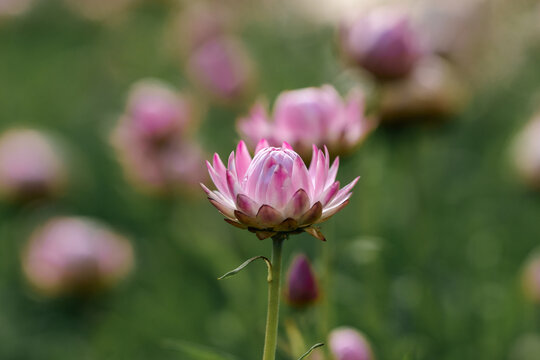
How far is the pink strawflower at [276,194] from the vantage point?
2.09 ft

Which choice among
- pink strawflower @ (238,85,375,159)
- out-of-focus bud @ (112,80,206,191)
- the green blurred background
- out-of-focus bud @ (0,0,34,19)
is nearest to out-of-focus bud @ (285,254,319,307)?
the green blurred background

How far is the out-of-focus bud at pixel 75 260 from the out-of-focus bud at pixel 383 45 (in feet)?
2.38

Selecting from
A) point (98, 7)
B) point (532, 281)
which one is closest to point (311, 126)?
point (532, 281)

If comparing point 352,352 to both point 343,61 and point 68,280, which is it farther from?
point 68,280

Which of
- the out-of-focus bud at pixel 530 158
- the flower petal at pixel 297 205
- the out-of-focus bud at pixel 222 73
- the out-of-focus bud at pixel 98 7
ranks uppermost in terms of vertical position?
the out-of-focus bud at pixel 98 7

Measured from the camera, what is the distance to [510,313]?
4.66 feet

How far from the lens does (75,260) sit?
1.66 m

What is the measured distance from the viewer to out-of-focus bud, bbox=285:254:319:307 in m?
0.87

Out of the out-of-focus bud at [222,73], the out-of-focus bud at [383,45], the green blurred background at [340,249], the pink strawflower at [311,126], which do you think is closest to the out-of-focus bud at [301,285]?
the green blurred background at [340,249]

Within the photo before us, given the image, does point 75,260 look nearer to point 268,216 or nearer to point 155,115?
point 155,115

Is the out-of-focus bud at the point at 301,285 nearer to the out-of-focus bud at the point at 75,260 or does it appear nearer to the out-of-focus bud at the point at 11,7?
the out-of-focus bud at the point at 75,260

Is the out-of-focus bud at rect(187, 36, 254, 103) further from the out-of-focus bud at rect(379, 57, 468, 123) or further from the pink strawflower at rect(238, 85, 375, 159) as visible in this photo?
the pink strawflower at rect(238, 85, 375, 159)

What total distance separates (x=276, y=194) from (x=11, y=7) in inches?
172

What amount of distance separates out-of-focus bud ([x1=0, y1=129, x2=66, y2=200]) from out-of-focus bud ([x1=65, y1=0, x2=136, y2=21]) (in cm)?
225
